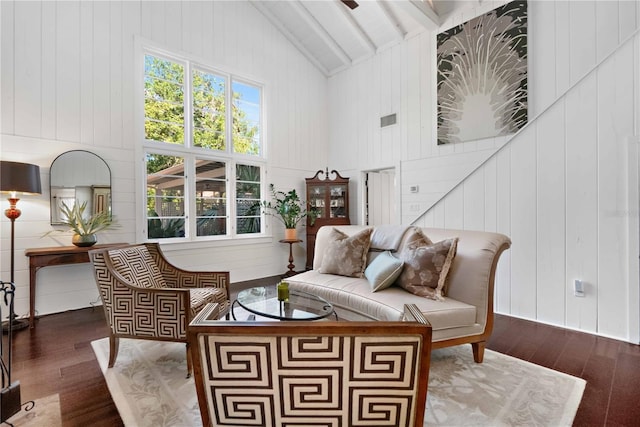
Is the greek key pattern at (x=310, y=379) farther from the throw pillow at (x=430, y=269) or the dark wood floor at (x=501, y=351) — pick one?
the throw pillow at (x=430, y=269)

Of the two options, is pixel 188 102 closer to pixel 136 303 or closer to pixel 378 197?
pixel 136 303

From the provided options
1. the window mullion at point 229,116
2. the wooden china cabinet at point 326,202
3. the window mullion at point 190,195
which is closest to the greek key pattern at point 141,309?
the window mullion at point 190,195

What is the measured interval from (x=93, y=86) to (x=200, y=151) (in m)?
1.47

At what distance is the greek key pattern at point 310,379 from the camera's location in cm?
92

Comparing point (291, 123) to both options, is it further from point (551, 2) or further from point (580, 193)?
point (580, 193)

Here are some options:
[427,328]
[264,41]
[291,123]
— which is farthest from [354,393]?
[264,41]

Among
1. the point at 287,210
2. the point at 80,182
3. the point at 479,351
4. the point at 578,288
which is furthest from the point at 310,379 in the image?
the point at 287,210

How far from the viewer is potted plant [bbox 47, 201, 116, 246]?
3.43m

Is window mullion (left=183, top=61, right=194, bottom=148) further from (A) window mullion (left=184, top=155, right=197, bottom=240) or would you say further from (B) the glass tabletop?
(B) the glass tabletop

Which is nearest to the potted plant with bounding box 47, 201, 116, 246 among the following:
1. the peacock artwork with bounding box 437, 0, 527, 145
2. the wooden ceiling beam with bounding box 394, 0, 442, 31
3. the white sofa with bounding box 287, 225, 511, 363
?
the white sofa with bounding box 287, 225, 511, 363

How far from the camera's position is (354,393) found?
0.96 meters

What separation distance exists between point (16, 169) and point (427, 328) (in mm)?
3940

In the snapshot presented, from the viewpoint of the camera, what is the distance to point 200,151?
468 centimetres

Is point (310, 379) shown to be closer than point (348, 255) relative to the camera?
Yes
